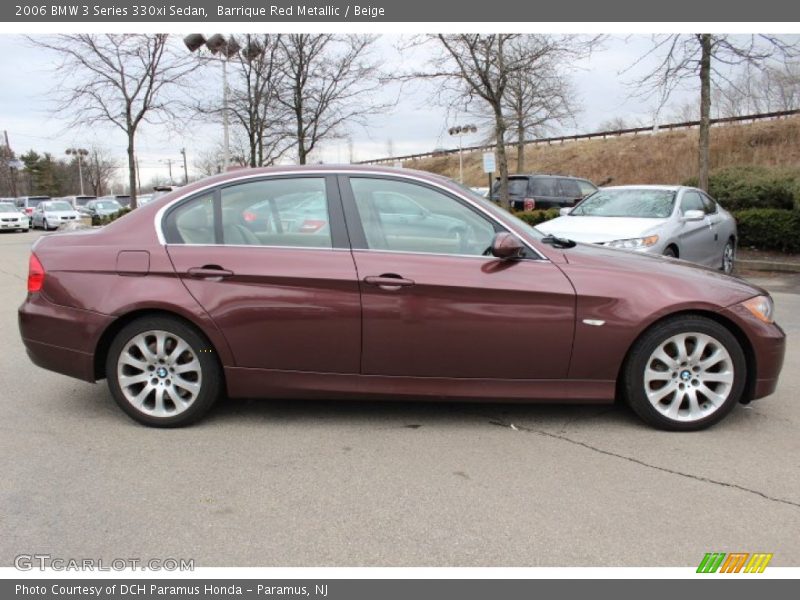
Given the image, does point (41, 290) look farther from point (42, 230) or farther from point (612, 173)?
point (612, 173)

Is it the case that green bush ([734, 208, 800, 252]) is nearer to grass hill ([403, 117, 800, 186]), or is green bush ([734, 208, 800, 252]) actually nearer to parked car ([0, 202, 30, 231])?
grass hill ([403, 117, 800, 186])

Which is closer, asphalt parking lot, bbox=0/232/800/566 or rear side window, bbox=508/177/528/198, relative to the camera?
asphalt parking lot, bbox=0/232/800/566

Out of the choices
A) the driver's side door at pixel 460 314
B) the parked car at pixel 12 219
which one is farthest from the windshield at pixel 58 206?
the driver's side door at pixel 460 314

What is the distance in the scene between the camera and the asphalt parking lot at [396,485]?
2758 millimetres

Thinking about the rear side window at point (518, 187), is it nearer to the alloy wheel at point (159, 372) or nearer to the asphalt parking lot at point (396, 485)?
the asphalt parking lot at point (396, 485)

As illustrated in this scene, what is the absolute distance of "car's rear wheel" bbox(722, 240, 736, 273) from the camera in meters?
10.4

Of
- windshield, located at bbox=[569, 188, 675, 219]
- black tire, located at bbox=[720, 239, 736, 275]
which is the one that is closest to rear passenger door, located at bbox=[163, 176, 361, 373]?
windshield, located at bbox=[569, 188, 675, 219]

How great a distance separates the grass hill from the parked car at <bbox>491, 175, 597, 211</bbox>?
55.2 feet

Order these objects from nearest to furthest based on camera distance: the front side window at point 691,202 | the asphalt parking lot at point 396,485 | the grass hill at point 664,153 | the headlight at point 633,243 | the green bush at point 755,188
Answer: the asphalt parking lot at point 396,485, the headlight at point 633,243, the front side window at point 691,202, the green bush at point 755,188, the grass hill at point 664,153

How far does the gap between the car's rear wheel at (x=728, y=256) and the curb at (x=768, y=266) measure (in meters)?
1.13

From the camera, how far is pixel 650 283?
391 centimetres

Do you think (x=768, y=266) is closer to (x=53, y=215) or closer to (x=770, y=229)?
(x=770, y=229)

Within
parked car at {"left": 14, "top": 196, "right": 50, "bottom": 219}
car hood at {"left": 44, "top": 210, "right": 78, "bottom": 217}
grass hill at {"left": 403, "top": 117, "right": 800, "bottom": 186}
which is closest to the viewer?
car hood at {"left": 44, "top": 210, "right": 78, "bottom": 217}

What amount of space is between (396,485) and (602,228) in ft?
19.5
